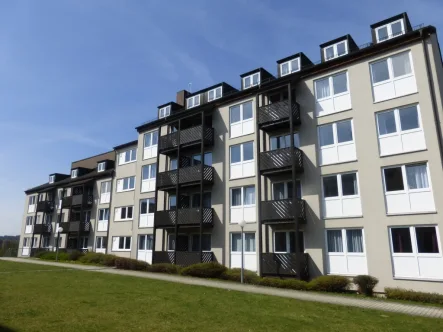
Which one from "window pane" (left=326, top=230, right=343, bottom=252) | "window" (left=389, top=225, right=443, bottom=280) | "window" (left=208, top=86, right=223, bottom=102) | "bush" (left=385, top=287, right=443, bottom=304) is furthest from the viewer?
"window" (left=208, top=86, right=223, bottom=102)

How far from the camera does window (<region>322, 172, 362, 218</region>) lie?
62.7 ft

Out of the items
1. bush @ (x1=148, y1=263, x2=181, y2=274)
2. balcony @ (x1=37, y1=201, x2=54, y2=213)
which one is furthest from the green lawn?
balcony @ (x1=37, y1=201, x2=54, y2=213)

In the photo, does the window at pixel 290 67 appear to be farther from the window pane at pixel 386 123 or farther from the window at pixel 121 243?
the window at pixel 121 243

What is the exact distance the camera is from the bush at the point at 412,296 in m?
14.9

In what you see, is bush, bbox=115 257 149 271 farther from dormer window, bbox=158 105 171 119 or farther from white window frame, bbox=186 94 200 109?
white window frame, bbox=186 94 200 109

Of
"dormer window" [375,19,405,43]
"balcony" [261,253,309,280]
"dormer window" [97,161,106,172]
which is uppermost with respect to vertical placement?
"dormer window" [375,19,405,43]

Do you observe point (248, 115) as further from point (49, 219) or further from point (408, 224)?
point (49, 219)

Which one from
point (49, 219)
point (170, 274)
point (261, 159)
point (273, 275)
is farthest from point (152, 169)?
point (49, 219)

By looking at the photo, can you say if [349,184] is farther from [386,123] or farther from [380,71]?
[380,71]

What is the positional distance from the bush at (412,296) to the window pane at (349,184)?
17.8 ft

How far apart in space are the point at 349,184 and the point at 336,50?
933 cm

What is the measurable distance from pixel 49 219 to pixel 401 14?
159 feet

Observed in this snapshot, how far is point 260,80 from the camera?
86.0 feet

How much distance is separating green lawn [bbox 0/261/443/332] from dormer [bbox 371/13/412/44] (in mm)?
15967
